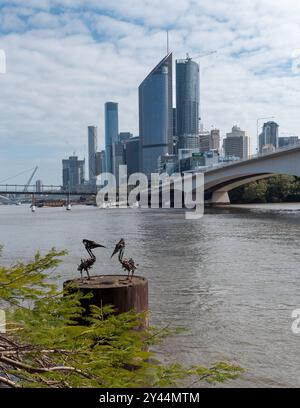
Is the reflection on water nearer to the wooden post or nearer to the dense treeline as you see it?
the wooden post

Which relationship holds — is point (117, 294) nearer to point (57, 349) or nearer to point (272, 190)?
point (57, 349)

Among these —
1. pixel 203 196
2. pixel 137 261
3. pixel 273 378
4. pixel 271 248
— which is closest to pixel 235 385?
pixel 273 378

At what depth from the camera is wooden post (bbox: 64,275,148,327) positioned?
25.7 feet

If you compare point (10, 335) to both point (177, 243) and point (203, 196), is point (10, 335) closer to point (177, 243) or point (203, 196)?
point (177, 243)

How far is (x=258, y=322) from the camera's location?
36.7ft

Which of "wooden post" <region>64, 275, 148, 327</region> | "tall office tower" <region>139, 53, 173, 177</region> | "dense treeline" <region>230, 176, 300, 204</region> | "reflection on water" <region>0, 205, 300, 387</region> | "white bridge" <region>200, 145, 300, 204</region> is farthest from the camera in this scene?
"tall office tower" <region>139, 53, 173, 177</region>

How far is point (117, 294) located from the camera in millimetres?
7934

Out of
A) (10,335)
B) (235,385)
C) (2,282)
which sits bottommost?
(235,385)

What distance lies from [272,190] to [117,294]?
85296mm

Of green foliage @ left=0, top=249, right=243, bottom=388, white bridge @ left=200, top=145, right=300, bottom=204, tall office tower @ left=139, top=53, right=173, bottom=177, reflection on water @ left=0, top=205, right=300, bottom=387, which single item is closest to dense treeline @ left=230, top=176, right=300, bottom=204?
white bridge @ left=200, top=145, right=300, bottom=204

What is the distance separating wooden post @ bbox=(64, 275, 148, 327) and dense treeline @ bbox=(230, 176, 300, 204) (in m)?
81.6

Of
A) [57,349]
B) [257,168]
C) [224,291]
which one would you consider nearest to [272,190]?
[257,168]

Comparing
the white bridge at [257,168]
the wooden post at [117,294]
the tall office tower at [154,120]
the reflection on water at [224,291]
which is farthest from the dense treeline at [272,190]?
the tall office tower at [154,120]
